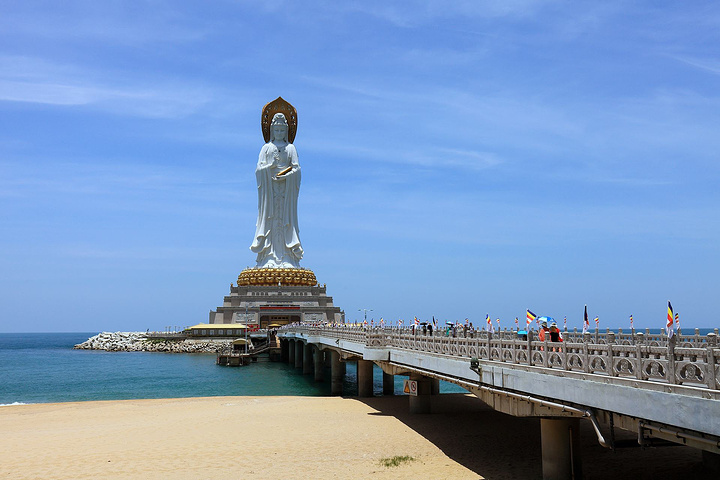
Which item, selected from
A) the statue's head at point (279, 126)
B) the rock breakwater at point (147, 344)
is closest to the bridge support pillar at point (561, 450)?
the rock breakwater at point (147, 344)

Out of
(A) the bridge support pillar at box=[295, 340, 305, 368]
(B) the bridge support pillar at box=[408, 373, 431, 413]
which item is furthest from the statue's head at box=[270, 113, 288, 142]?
(B) the bridge support pillar at box=[408, 373, 431, 413]

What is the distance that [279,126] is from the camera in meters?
67.7

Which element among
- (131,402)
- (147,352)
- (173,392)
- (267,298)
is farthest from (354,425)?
(147,352)

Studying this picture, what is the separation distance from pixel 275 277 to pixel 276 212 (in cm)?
670

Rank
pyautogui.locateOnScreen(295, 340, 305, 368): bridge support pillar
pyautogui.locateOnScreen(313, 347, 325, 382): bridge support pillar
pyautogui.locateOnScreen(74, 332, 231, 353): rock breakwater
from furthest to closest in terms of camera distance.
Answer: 1. pyautogui.locateOnScreen(74, 332, 231, 353): rock breakwater
2. pyautogui.locateOnScreen(295, 340, 305, 368): bridge support pillar
3. pyautogui.locateOnScreen(313, 347, 325, 382): bridge support pillar

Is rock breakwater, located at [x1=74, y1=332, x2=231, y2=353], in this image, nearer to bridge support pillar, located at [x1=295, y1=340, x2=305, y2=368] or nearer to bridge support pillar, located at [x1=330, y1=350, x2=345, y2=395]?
bridge support pillar, located at [x1=295, y1=340, x2=305, y2=368]

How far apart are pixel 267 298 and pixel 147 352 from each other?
18.3 m

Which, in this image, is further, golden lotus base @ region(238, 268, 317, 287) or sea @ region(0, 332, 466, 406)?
golden lotus base @ region(238, 268, 317, 287)

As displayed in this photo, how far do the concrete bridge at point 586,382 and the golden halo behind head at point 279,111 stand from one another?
163 feet

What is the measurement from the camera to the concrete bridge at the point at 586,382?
9.01m

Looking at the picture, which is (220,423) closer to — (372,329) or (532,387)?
(372,329)

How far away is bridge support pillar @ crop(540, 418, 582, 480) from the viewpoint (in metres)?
13.1

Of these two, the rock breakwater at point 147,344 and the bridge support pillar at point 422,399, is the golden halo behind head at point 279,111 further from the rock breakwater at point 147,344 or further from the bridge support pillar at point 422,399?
the bridge support pillar at point 422,399

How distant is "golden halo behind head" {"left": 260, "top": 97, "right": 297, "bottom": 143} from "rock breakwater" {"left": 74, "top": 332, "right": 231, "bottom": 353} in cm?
2191
